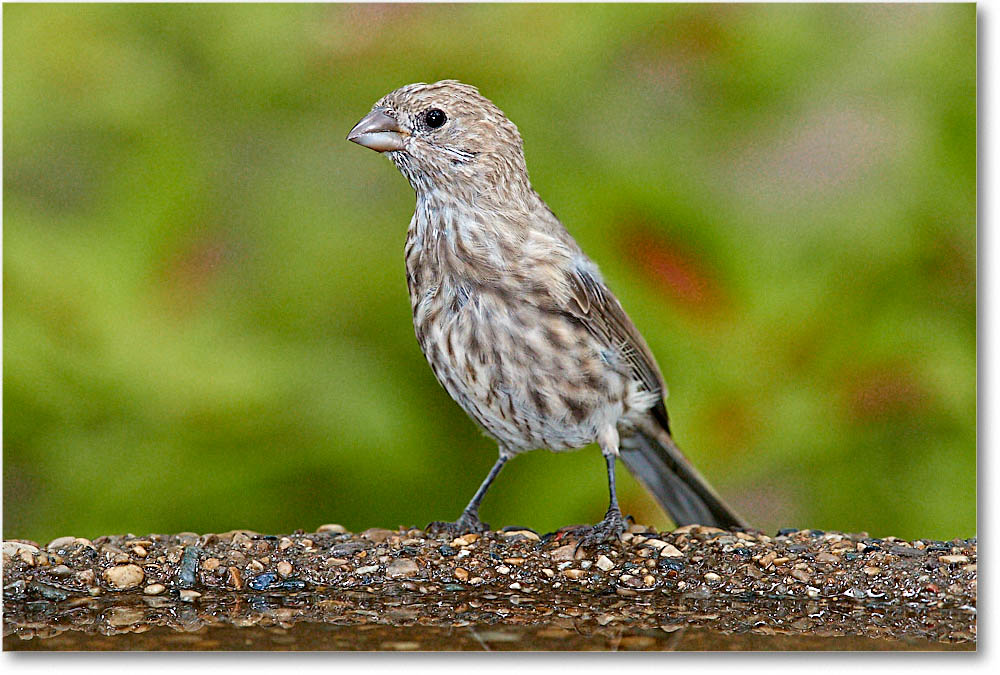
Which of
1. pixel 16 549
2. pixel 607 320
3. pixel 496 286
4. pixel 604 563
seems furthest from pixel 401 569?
pixel 16 549

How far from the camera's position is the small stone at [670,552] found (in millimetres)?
3109

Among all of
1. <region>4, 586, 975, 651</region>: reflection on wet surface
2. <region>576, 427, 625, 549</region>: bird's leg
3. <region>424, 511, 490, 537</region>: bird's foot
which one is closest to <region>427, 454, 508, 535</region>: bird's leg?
<region>424, 511, 490, 537</region>: bird's foot

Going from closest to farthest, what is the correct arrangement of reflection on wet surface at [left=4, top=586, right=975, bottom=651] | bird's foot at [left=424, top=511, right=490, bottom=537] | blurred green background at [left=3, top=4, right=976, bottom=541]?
reflection on wet surface at [left=4, top=586, right=975, bottom=651], bird's foot at [left=424, top=511, right=490, bottom=537], blurred green background at [left=3, top=4, right=976, bottom=541]

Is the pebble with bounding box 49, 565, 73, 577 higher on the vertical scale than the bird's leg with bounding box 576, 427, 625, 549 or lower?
lower

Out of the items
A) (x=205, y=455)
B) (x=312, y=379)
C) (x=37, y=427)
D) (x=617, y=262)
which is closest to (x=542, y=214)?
(x=617, y=262)

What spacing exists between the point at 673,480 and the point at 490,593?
101cm

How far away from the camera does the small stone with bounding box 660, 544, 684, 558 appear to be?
311cm

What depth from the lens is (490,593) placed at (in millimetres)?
2977

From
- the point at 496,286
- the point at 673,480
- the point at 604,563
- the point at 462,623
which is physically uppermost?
the point at 496,286

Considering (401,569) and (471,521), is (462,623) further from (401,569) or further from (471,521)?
(471,521)

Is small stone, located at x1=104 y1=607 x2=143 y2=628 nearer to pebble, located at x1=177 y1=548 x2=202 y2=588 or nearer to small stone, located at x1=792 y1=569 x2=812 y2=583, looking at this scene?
pebble, located at x1=177 y1=548 x2=202 y2=588

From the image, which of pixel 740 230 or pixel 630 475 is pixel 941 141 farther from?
pixel 630 475

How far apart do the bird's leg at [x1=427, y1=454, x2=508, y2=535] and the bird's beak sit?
1.08 metres

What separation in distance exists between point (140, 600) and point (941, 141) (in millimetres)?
2612
